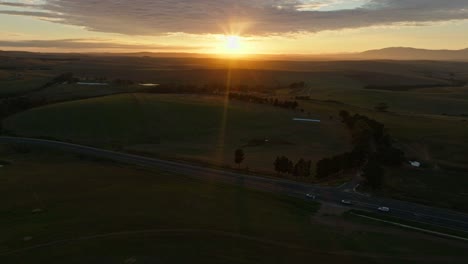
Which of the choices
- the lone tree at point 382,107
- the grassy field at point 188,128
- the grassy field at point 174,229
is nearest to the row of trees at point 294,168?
the grassy field at point 188,128

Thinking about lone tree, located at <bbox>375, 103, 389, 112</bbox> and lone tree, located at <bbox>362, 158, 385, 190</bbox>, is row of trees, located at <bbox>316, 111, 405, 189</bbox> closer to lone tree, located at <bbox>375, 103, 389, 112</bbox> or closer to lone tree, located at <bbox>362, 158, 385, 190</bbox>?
lone tree, located at <bbox>362, 158, 385, 190</bbox>

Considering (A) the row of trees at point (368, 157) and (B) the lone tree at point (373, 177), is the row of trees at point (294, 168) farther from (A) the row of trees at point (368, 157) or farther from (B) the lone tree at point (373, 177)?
(B) the lone tree at point (373, 177)

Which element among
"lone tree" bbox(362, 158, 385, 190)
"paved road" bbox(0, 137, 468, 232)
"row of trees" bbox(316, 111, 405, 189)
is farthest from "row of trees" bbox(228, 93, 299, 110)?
"lone tree" bbox(362, 158, 385, 190)

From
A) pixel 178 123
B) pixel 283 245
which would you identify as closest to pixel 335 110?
pixel 178 123

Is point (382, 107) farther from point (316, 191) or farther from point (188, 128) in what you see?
point (316, 191)

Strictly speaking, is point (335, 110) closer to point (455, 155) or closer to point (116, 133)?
point (455, 155)
